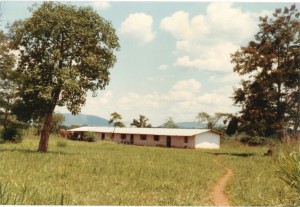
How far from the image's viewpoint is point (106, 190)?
16.1 m

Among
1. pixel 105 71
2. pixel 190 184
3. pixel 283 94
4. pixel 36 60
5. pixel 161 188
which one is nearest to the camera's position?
pixel 161 188

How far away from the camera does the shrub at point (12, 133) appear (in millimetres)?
45344

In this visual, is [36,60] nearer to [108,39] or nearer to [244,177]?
[108,39]

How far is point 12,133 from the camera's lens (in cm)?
4578

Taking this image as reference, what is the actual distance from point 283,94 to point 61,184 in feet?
108

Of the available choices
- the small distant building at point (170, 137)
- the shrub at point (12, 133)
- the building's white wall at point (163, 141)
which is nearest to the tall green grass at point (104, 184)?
the shrub at point (12, 133)

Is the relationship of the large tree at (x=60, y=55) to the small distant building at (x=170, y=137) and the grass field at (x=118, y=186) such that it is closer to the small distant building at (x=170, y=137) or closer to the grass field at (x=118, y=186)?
the grass field at (x=118, y=186)

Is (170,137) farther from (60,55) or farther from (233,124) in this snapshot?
(60,55)

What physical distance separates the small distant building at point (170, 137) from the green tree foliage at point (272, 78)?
76.7 feet

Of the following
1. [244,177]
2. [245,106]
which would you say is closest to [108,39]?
[244,177]

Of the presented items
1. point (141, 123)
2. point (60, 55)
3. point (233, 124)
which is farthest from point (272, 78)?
point (141, 123)

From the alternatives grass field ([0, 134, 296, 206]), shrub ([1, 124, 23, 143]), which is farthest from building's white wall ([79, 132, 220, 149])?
grass field ([0, 134, 296, 206])

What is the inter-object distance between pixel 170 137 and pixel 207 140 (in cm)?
723

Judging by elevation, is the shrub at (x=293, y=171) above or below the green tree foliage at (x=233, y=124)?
below
